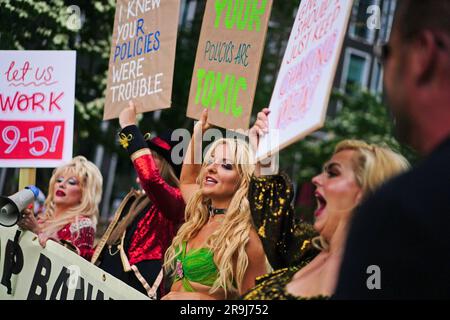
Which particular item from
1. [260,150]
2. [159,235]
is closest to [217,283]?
[260,150]

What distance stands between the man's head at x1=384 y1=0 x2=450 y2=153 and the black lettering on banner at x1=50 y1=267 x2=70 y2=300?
3.00m

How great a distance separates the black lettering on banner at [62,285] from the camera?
4.25 meters

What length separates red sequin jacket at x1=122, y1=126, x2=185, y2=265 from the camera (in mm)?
4250

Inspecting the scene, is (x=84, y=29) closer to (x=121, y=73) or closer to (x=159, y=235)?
(x=121, y=73)

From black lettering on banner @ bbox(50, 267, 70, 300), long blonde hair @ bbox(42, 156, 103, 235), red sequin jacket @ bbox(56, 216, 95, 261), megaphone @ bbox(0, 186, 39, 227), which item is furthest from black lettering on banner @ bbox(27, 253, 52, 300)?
long blonde hair @ bbox(42, 156, 103, 235)

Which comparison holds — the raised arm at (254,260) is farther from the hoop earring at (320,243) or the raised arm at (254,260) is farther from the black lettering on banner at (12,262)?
the black lettering on banner at (12,262)

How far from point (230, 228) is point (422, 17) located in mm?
2179

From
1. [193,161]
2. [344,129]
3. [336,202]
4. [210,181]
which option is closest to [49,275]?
[193,161]

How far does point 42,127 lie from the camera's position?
5.20m

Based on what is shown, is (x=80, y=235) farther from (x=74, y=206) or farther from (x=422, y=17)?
(x=422, y=17)

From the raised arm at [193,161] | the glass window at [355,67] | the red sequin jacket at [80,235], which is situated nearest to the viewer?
the raised arm at [193,161]

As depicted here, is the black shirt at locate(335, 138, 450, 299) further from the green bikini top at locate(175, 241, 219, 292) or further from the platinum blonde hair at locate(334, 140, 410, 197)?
the green bikini top at locate(175, 241, 219, 292)

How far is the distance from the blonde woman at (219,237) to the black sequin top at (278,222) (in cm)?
20

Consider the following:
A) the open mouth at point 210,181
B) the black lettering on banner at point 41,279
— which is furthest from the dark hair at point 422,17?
the black lettering on banner at point 41,279
